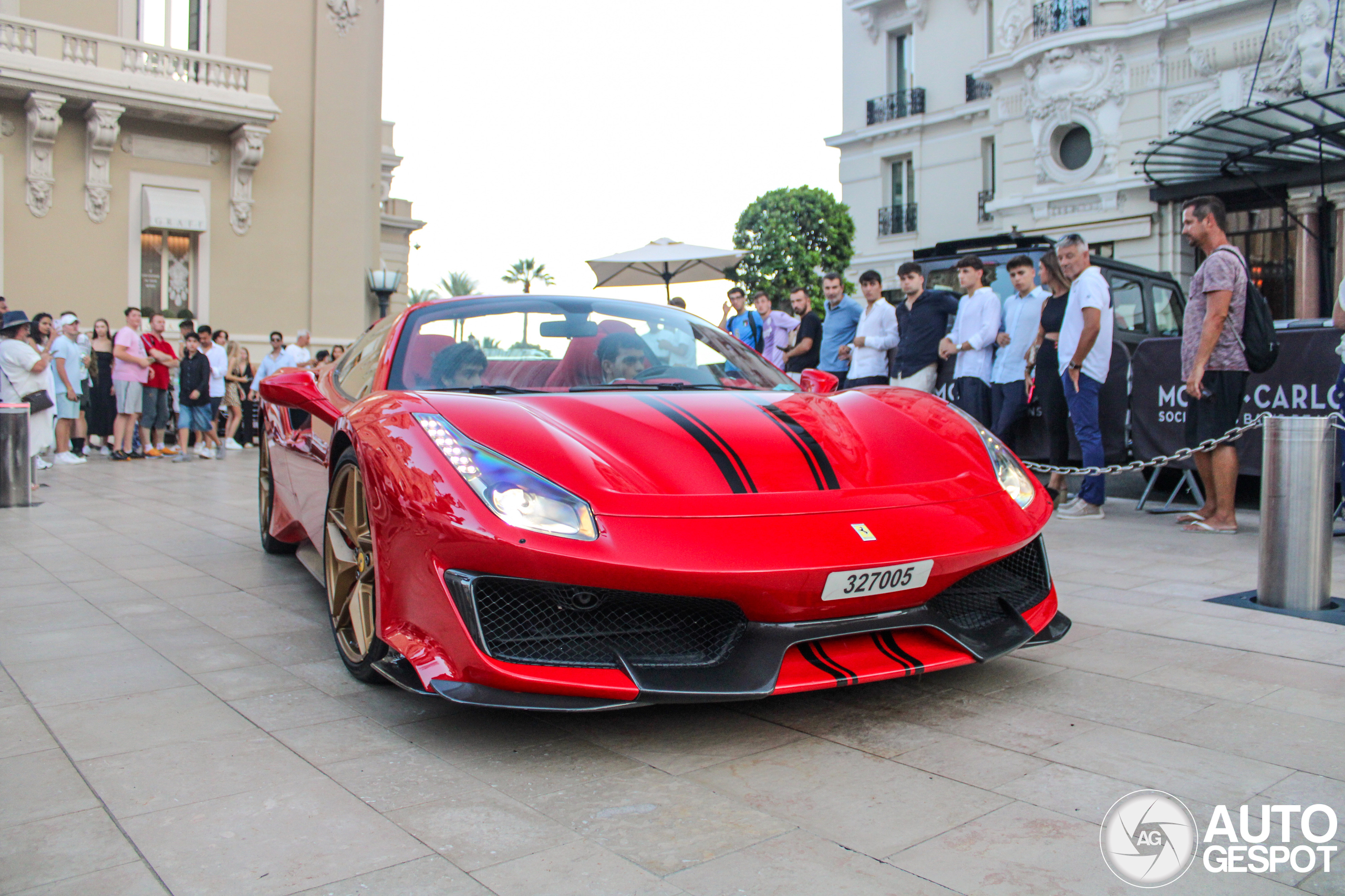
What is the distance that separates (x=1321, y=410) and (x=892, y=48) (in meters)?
24.7

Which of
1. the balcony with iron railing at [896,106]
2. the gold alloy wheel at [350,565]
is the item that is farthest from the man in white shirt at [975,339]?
the balcony with iron railing at [896,106]

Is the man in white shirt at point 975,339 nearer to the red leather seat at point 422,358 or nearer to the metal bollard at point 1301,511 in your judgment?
the metal bollard at point 1301,511

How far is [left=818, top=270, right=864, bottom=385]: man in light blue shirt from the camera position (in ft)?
29.0

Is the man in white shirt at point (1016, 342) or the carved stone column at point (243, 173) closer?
the man in white shirt at point (1016, 342)

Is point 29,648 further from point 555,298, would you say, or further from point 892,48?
point 892,48

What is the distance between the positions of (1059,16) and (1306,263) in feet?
23.8

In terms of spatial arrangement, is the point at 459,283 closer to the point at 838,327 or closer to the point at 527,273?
the point at 527,273

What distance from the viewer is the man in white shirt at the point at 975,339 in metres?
7.38

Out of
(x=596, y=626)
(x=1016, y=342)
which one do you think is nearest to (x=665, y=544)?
(x=596, y=626)

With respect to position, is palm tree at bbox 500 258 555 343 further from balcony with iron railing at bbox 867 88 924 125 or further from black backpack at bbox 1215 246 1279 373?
black backpack at bbox 1215 246 1279 373

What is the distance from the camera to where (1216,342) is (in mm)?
5605

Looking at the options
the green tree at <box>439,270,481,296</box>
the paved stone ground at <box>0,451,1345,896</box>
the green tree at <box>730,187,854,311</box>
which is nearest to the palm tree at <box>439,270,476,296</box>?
the green tree at <box>439,270,481,296</box>

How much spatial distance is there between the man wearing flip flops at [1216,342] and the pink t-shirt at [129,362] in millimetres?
11179

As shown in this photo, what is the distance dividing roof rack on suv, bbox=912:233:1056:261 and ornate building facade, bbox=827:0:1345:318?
6.76 meters
